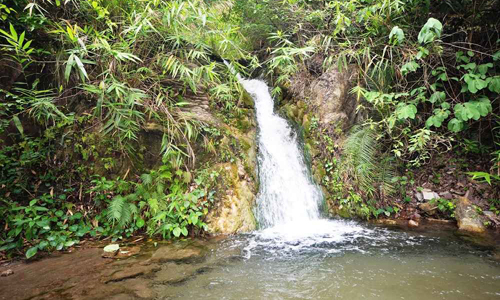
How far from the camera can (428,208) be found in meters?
4.55

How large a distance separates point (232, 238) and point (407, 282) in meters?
2.23

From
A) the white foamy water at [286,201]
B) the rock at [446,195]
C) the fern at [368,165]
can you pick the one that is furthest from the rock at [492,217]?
the white foamy water at [286,201]

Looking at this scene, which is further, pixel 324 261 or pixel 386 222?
pixel 386 222

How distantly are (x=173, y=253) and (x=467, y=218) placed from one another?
451cm

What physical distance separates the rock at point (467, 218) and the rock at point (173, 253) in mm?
4078

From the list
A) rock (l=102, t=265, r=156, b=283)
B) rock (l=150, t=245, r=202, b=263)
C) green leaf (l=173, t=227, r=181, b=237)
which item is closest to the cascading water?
rock (l=150, t=245, r=202, b=263)

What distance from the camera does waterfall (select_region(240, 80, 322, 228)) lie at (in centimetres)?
455

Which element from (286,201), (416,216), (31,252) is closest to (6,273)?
(31,252)

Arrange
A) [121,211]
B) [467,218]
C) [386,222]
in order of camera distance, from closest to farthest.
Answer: [121,211]
[467,218]
[386,222]

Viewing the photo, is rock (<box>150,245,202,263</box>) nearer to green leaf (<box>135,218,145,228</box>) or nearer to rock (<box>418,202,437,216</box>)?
green leaf (<box>135,218,145,228</box>)

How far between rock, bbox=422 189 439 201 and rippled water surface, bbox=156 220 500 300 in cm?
94

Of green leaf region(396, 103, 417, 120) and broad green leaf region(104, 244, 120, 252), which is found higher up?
green leaf region(396, 103, 417, 120)

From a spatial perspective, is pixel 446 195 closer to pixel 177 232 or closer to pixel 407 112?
pixel 407 112

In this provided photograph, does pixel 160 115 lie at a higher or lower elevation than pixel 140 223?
higher
